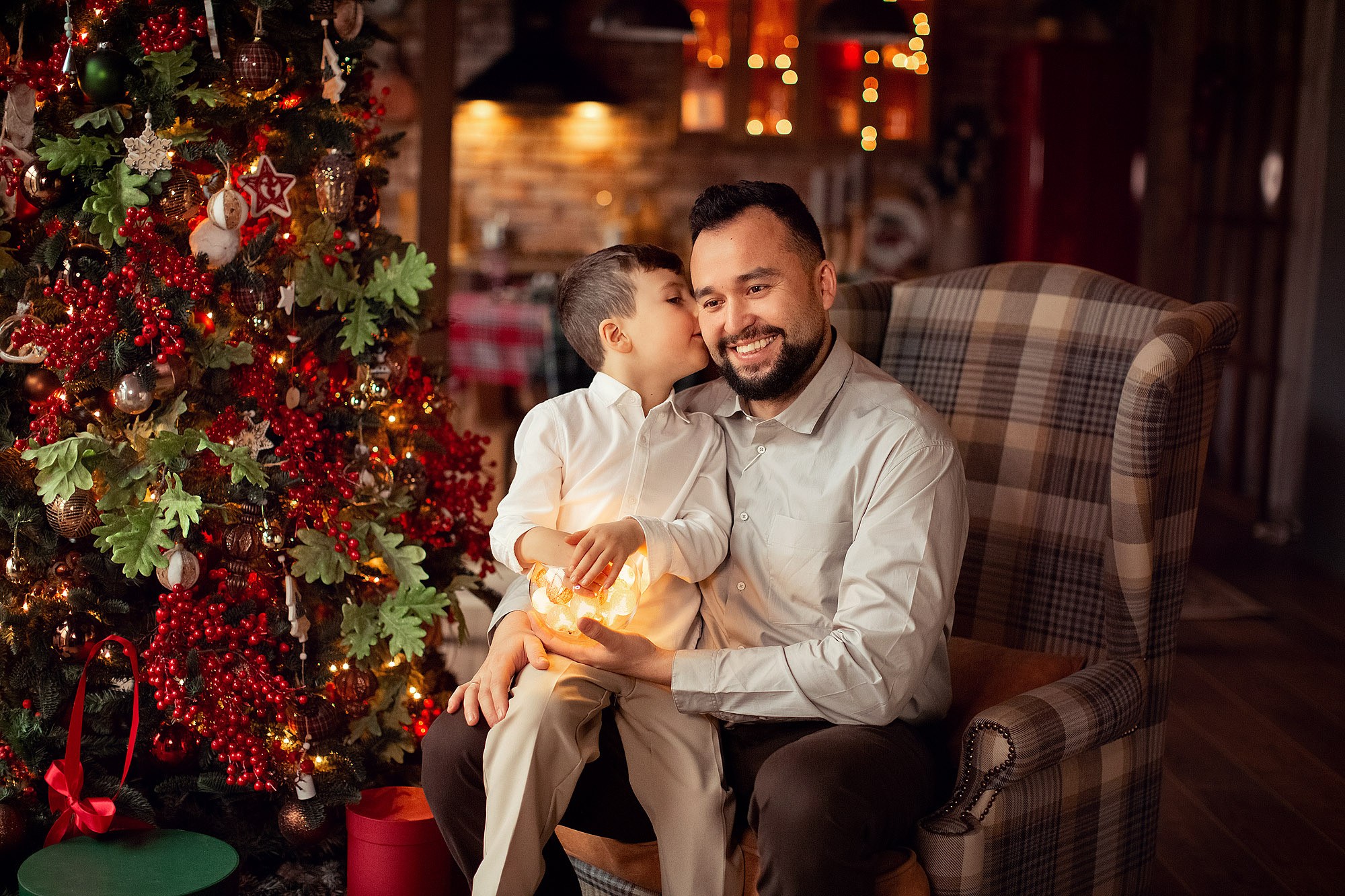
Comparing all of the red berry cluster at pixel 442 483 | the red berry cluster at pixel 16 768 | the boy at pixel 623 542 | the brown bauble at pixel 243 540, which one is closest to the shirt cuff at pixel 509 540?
the boy at pixel 623 542

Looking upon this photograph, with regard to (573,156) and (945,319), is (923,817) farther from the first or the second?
(573,156)

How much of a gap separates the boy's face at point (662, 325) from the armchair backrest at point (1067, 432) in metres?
0.42

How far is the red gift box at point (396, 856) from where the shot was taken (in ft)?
7.13

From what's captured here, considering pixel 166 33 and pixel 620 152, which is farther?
pixel 620 152

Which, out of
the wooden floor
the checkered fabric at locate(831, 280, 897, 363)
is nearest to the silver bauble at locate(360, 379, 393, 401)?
the checkered fabric at locate(831, 280, 897, 363)

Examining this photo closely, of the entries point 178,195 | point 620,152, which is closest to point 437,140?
point 178,195

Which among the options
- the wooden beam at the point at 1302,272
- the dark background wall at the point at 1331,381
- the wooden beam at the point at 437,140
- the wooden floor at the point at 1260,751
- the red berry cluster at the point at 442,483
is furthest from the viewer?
the wooden beam at the point at 1302,272

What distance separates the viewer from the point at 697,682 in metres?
1.80

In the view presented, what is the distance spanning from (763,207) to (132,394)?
3.37ft

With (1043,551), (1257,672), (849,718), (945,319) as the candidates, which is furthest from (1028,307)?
(1257,672)

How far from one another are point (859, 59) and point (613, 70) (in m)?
1.38

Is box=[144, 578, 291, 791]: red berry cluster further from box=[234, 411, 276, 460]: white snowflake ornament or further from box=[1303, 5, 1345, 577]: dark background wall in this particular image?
box=[1303, 5, 1345, 577]: dark background wall

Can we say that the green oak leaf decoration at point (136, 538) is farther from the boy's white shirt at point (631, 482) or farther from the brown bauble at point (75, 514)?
the boy's white shirt at point (631, 482)

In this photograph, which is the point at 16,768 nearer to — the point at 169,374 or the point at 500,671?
the point at 169,374
